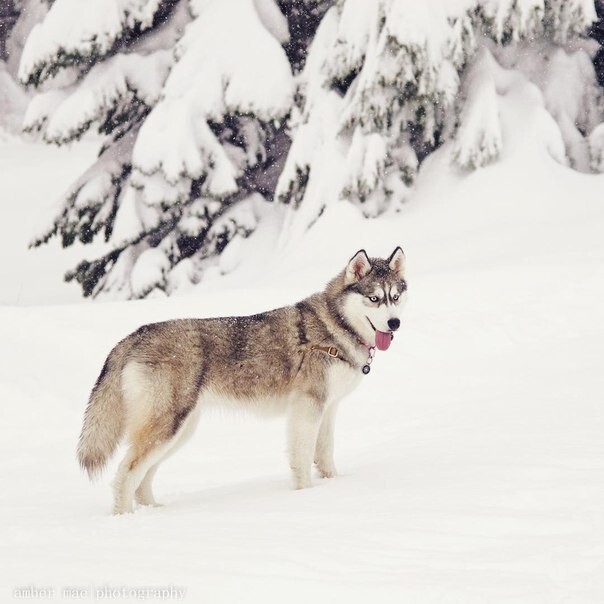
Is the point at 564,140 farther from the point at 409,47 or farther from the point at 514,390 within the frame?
the point at 514,390

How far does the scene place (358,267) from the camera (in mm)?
5855

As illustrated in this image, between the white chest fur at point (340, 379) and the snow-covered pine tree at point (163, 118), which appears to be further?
the snow-covered pine tree at point (163, 118)

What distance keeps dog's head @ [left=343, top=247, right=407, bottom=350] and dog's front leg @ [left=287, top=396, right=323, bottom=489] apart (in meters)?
0.63

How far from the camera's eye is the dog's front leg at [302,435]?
5.68 meters

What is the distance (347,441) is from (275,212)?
7.26 metres

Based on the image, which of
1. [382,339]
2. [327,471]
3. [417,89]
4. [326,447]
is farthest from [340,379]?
[417,89]

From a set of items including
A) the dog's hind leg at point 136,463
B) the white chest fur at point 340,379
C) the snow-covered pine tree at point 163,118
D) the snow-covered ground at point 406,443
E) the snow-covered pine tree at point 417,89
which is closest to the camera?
the snow-covered ground at point 406,443

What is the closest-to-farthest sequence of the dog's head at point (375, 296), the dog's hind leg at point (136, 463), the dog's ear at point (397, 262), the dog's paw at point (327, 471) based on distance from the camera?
the dog's hind leg at point (136, 463) → the dog's head at point (375, 296) → the dog's ear at point (397, 262) → the dog's paw at point (327, 471)

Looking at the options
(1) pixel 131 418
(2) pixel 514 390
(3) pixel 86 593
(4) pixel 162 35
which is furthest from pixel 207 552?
(4) pixel 162 35

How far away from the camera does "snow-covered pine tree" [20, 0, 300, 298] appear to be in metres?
13.2

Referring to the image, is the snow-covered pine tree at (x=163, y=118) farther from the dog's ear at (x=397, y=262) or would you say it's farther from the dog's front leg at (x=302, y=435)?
the dog's front leg at (x=302, y=435)

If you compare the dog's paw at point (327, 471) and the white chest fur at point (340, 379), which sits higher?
the white chest fur at point (340, 379)

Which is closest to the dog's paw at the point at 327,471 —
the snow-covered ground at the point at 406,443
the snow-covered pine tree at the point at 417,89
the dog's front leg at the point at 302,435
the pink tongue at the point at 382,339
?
the snow-covered ground at the point at 406,443

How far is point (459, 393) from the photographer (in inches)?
334
